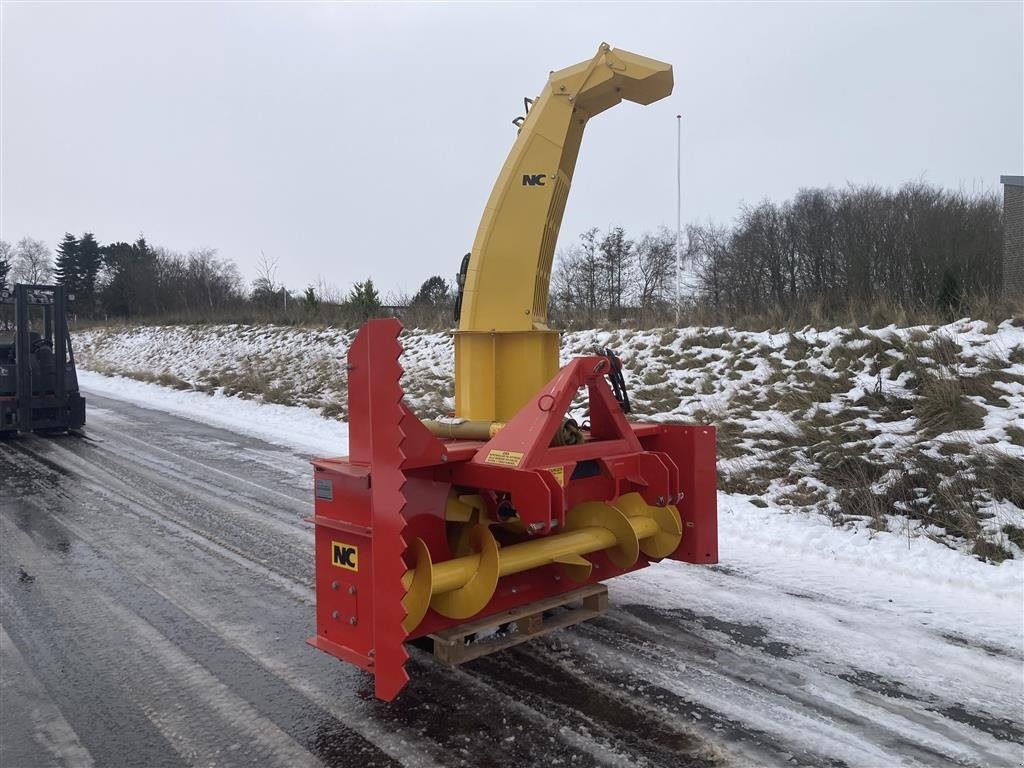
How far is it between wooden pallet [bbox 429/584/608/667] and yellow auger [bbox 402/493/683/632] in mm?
117

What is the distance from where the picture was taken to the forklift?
42.1 ft

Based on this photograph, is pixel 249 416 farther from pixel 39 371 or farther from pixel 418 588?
pixel 418 588

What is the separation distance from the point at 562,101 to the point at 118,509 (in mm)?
6226

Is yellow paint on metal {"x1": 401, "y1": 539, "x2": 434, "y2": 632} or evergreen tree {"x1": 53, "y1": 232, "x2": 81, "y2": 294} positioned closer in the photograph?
yellow paint on metal {"x1": 401, "y1": 539, "x2": 434, "y2": 632}

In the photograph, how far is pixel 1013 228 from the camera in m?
21.5

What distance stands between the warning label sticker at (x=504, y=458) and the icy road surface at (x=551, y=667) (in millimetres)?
1171

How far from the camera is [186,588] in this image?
522cm

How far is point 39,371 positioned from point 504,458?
511 inches

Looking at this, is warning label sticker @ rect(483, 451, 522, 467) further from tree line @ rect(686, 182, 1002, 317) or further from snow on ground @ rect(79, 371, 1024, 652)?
tree line @ rect(686, 182, 1002, 317)

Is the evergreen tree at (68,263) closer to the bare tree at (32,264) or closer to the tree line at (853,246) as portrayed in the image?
the bare tree at (32,264)

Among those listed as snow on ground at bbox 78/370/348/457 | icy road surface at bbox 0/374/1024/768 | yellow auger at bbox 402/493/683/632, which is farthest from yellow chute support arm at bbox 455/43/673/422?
snow on ground at bbox 78/370/348/457

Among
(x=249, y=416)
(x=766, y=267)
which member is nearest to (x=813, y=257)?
(x=766, y=267)

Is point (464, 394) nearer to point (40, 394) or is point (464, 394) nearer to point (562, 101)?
point (562, 101)

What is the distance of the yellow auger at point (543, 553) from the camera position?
3408mm
